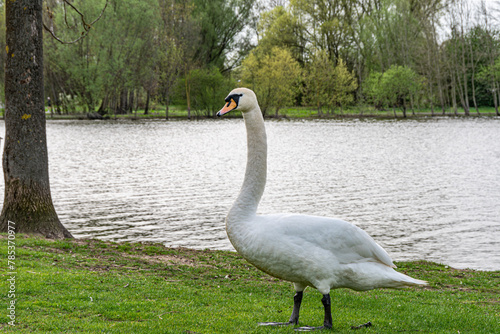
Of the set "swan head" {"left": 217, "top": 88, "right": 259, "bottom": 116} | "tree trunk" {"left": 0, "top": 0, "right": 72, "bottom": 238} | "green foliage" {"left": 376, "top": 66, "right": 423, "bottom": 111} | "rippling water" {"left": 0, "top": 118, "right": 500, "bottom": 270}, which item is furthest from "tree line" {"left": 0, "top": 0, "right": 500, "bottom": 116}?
"swan head" {"left": 217, "top": 88, "right": 259, "bottom": 116}

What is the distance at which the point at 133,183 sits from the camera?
85.4ft

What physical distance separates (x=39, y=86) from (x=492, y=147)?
38436 mm

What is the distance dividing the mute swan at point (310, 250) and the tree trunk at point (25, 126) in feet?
23.7

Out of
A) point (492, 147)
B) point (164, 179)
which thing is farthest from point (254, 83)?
point (164, 179)

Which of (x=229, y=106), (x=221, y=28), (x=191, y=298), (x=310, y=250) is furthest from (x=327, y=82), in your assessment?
(x=310, y=250)

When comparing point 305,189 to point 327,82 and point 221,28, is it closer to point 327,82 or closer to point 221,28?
point 327,82

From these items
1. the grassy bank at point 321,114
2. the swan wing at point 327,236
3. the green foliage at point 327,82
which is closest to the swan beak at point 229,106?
the swan wing at point 327,236

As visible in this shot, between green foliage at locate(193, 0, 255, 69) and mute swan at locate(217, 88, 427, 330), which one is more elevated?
green foliage at locate(193, 0, 255, 69)

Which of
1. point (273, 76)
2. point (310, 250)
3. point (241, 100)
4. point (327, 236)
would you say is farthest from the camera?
point (273, 76)

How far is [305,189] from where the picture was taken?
81.2 ft

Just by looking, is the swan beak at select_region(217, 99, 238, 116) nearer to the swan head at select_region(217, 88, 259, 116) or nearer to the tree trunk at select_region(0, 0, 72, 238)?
the swan head at select_region(217, 88, 259, 116)

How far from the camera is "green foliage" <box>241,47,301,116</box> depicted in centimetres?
8106

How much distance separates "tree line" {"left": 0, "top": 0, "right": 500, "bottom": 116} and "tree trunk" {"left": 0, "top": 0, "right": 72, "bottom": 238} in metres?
65.9

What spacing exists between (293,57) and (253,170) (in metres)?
85.3
